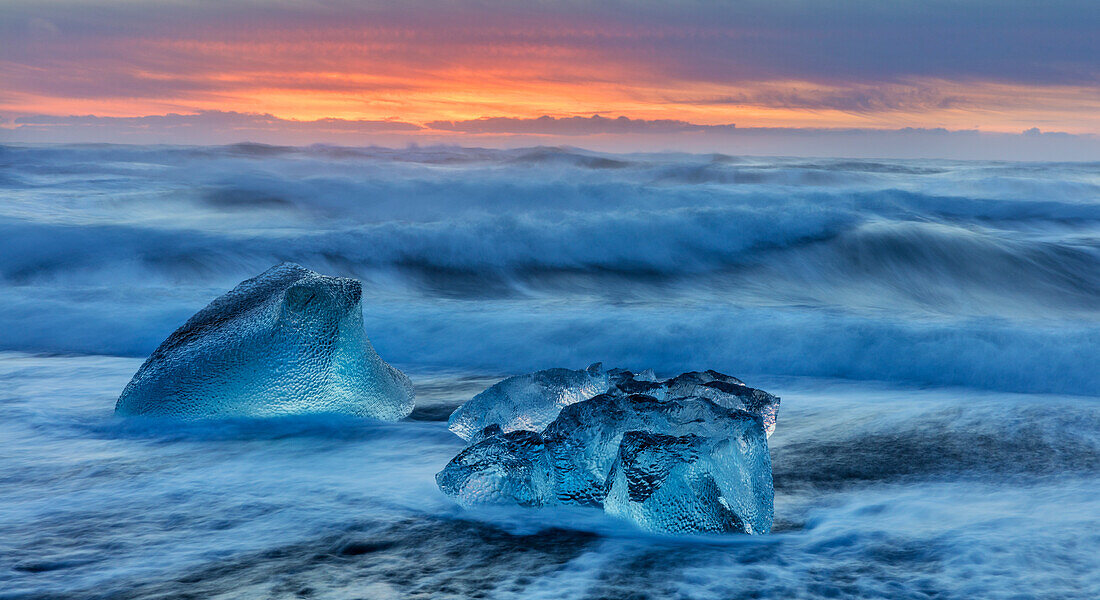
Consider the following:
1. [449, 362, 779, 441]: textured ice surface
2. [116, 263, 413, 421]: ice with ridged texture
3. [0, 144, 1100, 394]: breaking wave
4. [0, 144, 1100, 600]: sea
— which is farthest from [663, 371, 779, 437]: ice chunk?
[0, 144, 1100, 394]: breaking wave

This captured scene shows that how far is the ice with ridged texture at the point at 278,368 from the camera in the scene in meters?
2.56

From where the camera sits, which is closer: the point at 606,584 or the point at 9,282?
the point at 606,584

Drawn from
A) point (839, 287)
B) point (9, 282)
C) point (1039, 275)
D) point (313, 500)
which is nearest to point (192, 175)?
point (9, 282)

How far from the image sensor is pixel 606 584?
1.48 metres

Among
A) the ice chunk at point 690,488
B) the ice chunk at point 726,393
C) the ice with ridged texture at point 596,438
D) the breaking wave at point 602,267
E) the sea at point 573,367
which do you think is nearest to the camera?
the sea at point 573,367

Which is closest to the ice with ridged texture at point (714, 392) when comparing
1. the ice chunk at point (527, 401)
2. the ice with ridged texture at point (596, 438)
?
the ice chunk at point (527, 401)

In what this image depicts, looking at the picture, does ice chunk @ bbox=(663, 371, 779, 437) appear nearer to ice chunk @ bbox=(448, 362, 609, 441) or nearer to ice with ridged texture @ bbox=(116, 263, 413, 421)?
ice chunk @ bbox=(448, 362, 609, 441)

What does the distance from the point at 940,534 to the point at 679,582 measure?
614 mm

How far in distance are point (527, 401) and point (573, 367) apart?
144 cm

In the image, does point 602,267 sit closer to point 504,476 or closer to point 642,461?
point 504,476

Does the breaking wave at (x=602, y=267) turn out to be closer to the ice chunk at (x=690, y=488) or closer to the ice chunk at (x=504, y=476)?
the ice chunk at (x=504, y=476)

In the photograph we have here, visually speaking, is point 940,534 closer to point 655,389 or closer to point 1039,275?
point 655,389

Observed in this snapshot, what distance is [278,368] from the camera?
2.57m

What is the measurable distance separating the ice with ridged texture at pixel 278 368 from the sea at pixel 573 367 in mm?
67
